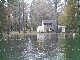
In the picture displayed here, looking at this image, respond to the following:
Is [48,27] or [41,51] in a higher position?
[48,27]

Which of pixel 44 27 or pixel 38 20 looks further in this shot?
pixel 38 20

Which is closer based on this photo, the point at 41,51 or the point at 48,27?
the point at 41,51

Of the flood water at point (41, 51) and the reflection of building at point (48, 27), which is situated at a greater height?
the reflection of building at point (48, 27)

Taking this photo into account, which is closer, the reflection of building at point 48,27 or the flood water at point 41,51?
the flood water at point 41,51

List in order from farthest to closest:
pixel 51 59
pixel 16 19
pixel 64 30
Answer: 1. pixel 16 19
2. pixel 64 30
3. pixel 51 59

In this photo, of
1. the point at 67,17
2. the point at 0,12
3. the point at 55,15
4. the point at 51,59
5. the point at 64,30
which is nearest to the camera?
the point at 51,59

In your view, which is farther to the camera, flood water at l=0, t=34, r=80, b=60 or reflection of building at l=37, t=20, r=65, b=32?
reflection of building at l=37, t=20, r=65, b=32

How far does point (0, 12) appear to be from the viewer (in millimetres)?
36750

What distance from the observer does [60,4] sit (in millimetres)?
67500

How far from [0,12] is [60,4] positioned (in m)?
32.5

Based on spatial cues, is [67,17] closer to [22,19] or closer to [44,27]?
[44,27]

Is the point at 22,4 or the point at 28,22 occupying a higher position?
the point at 22,4

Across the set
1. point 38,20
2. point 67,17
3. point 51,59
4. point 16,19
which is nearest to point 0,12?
point 67,17

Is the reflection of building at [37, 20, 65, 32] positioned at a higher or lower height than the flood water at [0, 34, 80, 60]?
higher
